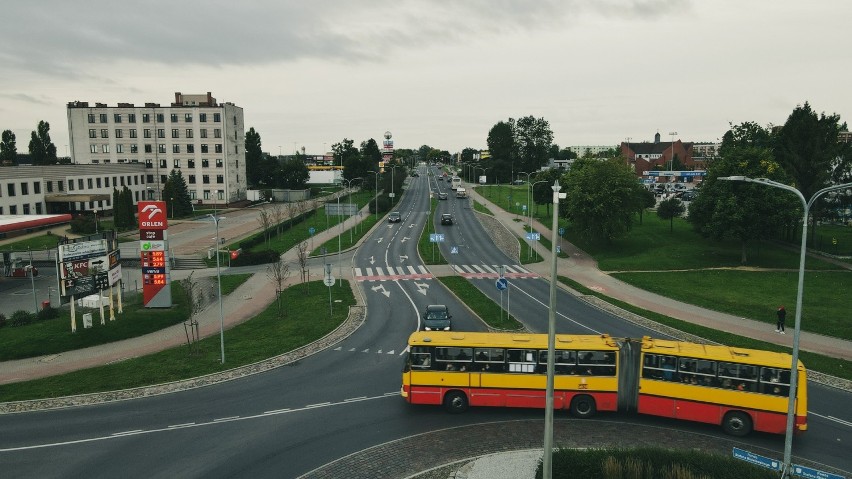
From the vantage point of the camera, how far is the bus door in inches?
849

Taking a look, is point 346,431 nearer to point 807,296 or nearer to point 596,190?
point 807,296

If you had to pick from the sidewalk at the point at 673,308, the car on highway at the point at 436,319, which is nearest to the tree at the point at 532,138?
the sidewalk at the point at 673,308

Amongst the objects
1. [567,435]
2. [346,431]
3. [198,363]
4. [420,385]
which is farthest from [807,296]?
[198,363]

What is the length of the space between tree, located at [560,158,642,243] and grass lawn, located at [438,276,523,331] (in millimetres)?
19245

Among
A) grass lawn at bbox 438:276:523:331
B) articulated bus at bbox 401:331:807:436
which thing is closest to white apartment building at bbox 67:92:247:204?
grass lawn at bbox 438:276:523:331

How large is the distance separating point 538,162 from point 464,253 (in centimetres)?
9864

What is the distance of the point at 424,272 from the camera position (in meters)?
54.1

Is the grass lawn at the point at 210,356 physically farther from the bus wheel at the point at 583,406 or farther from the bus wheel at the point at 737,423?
the bus wheel at the point at 737,423

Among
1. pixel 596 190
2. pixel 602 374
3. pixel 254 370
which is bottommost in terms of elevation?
pixel 254 370

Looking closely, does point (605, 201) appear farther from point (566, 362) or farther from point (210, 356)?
point (210, 356)

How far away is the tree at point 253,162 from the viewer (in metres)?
131

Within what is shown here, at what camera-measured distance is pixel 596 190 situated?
202 feet

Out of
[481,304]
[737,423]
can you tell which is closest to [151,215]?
[481,304]

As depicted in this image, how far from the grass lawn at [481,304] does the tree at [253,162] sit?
92612mm
